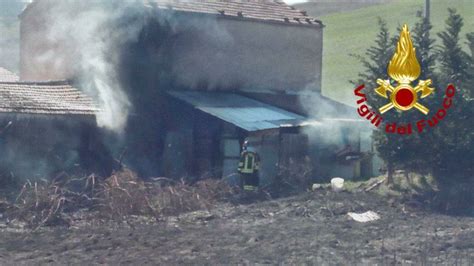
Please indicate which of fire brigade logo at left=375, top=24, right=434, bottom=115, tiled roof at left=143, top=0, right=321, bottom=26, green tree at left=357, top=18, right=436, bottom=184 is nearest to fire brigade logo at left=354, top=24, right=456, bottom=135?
fire brigade logo at left=375, top=24, right=434, bottom=115

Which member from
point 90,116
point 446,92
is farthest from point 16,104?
point 446,92

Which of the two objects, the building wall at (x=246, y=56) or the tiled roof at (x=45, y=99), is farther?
the building wall at (x=246, y=56)

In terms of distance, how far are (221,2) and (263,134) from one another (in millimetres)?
7071

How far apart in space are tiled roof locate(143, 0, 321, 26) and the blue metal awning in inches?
108

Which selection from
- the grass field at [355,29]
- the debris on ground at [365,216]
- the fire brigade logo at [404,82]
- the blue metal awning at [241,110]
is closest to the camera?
the debris on ground at [365,216]

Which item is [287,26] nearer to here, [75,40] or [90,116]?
[75,40]

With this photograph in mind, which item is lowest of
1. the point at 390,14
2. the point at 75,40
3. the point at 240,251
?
the point at 240,251

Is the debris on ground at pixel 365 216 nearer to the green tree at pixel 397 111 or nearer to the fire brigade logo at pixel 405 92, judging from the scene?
the fire brigade logo at pixel 405 92

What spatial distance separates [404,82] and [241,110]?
710 centimetres

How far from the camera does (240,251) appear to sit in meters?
14.6

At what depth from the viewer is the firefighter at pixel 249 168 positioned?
23.0m

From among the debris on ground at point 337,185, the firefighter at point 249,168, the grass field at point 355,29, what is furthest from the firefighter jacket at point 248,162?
the grass field at point 355,29

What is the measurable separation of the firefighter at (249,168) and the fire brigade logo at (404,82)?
12.1ft

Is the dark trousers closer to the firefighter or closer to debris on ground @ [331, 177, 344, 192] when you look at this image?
the firefighter
